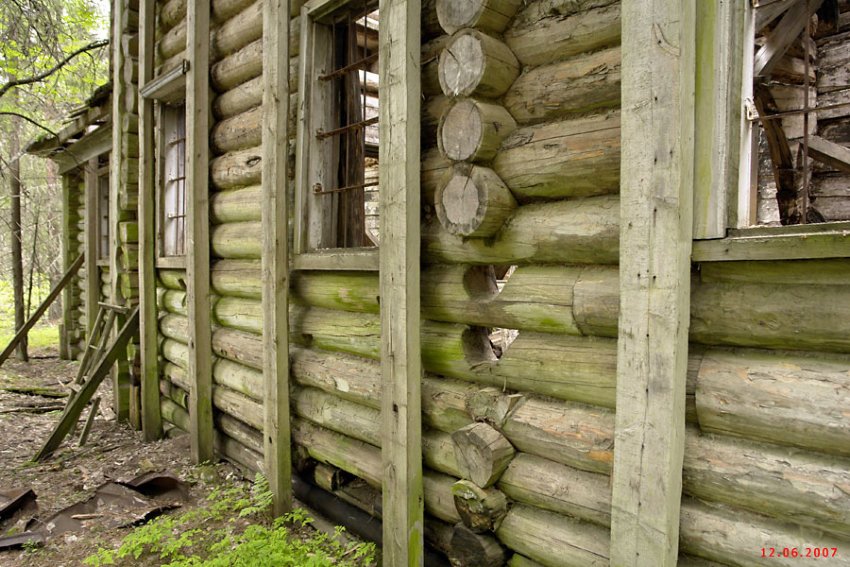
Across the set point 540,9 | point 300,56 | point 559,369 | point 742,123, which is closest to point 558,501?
point 559,369

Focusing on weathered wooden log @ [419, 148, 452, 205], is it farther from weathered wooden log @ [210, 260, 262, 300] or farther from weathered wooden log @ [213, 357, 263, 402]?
weathered wooden log @ [213, 357, 263, 402]

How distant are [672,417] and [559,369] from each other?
57cm

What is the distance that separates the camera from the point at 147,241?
235 inches

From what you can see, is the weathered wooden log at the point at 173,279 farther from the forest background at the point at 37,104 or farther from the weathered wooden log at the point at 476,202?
the weathered wooden log at the point at 476,202

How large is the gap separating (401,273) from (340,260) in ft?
2.43

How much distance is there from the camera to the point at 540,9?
8.21 feet

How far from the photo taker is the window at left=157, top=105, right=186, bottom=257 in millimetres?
6023

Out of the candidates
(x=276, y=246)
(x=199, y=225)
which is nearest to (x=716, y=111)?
(x=276, y=246)

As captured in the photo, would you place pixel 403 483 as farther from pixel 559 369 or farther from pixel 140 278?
pixel 140 278

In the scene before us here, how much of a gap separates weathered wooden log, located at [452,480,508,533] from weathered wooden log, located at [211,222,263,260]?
2483mm

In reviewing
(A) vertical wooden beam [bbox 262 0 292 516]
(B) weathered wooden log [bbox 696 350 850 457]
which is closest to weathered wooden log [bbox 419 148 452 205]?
Answer: (A) vertical wooden beam [bbox 262 0 292 516]

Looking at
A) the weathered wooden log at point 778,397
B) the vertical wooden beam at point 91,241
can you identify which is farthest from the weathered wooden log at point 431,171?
the vertical wooden beam at point 91,241

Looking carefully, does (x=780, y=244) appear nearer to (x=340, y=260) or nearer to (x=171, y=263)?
(x=340, y=260)

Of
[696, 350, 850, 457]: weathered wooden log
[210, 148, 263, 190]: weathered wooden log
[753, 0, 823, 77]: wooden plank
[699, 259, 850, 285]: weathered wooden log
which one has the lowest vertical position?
[696, 350, 850, 457]: weathered wooden log
